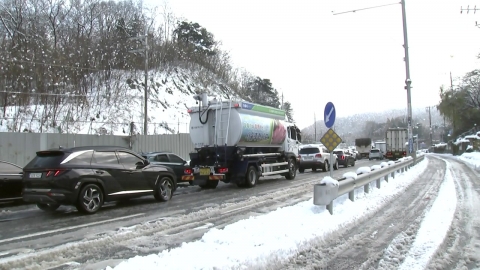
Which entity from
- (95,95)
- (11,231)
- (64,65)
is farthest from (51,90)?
(11,231)

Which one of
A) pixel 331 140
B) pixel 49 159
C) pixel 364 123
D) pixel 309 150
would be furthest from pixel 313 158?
pixel 364 123

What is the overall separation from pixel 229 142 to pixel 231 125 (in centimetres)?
68

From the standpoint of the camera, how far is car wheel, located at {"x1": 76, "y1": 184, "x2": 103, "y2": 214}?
902cm

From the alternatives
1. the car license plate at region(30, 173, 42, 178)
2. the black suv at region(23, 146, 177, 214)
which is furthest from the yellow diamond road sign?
Answer: the car license plate at region(30, 173, 42, 178)

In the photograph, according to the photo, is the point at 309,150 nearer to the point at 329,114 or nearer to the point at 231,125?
the point at 231,125

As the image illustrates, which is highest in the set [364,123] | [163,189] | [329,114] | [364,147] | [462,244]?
[364,123]

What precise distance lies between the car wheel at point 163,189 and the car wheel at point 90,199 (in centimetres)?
210

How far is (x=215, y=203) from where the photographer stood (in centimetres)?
1115

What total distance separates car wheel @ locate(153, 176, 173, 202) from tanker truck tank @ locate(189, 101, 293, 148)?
3.45 m

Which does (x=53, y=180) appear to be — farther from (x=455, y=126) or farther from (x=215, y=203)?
(x=455, y=126)

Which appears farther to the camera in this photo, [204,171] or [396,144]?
[396,144]

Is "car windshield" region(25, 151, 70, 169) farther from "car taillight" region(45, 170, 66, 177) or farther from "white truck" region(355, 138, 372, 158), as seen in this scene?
"white truck" region(355, 138, 372, 158)

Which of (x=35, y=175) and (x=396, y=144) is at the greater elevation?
(x=396, y=144)

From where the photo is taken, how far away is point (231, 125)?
575 inches
